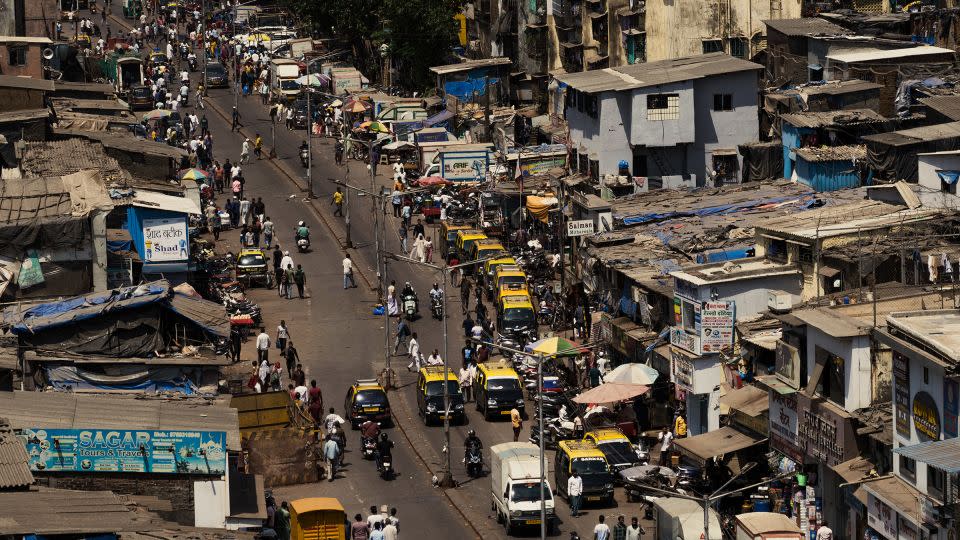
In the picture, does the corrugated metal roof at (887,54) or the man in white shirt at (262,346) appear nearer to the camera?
the man in white shirt at (262,346)

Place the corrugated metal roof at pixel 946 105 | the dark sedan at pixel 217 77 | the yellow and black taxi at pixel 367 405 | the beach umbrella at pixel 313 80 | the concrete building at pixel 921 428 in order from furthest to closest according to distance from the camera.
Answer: the dark sedan at pixel 217 77
the beach umbrella at pixel 313 80
the corrugated metal roof at pixel 946 105
the yellow and black taxi at pixel 367 405
the concrete building at pixel 921 428

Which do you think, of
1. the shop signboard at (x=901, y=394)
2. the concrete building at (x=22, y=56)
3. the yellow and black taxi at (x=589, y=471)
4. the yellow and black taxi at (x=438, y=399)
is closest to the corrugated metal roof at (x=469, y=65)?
the concrete building at (x=22, y=56)

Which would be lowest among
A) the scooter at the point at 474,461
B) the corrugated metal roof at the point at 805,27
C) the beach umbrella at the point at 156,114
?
the scooter at the point at 474,461

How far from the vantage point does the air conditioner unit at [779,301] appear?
6462cm

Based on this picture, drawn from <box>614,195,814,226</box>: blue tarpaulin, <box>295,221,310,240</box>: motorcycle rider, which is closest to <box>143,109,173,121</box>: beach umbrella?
<box>295,221,310,240</box>: motorcycle rider

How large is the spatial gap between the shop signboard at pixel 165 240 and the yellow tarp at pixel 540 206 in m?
19.1

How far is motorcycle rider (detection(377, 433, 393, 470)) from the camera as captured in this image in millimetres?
67125

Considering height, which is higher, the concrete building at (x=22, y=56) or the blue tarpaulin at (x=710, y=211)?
the concrete building at (x=22, y=56)

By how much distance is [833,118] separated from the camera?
8769cm

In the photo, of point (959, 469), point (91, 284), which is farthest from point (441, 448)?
point (959, 469)

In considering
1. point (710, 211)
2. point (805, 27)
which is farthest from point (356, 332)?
point (805, 27)

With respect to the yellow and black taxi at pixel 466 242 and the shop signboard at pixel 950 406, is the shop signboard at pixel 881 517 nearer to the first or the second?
the shop signboard at pixel 950 406

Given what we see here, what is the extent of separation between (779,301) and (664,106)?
3098 cm

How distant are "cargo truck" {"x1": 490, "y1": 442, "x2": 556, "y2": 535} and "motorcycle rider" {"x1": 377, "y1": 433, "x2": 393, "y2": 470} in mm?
5490
